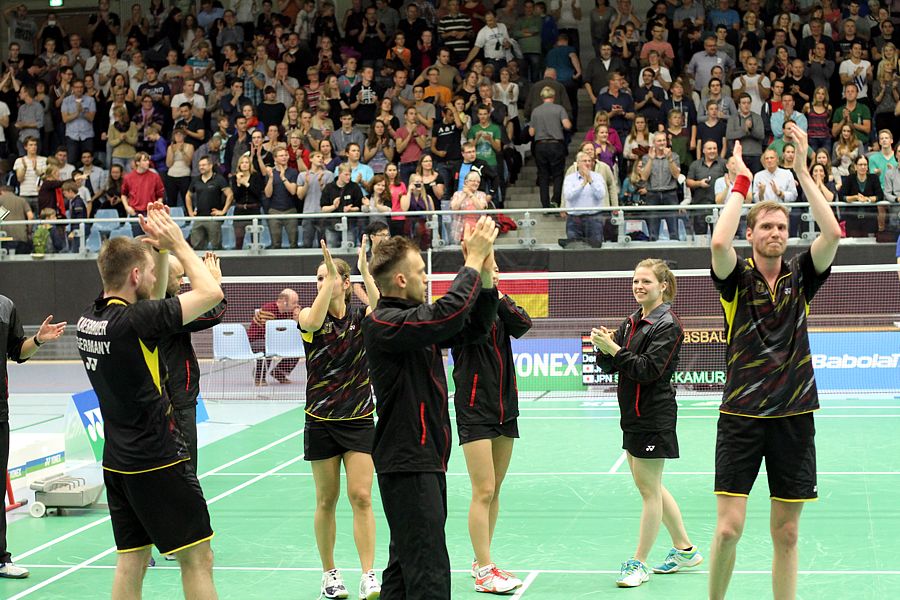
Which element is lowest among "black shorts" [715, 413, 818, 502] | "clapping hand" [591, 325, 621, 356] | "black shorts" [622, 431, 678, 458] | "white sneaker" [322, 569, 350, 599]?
"white sneaker" [322, 569, 350, 599]

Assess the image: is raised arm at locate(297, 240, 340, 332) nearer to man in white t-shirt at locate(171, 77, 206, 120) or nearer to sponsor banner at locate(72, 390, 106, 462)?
sponsor banner at locate(72, 390, 106, 462)

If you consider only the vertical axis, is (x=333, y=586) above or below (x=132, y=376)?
below

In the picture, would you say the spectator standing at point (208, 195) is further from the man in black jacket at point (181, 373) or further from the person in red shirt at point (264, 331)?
the man in black jacket at point (181, 373)

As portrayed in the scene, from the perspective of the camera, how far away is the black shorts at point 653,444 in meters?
7.48

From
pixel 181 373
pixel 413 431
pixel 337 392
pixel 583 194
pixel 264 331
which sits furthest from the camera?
pixel 583 194

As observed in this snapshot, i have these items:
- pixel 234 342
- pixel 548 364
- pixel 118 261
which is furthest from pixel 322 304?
pixel 234 342

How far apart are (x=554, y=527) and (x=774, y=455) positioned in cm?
354

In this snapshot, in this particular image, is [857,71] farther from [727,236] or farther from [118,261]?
[118,261]

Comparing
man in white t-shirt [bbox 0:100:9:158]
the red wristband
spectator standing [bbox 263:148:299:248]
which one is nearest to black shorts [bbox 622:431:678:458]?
the red wristband

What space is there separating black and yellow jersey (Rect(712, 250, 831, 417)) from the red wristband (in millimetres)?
394

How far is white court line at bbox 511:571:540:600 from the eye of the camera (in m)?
7.55

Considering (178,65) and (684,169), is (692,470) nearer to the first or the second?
(684,169)

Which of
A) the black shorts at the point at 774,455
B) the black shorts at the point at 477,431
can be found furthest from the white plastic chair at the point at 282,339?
the black shorts at the point at 774,455

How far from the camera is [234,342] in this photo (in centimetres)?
1652
